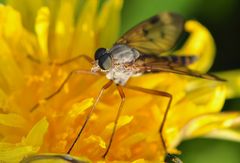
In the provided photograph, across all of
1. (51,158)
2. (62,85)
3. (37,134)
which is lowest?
(51,158)

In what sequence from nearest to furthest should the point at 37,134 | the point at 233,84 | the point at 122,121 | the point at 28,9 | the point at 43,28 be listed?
the point at 37,134, the point at 122,121, the point at 43,28, the point at 28,9, the point at 233,84

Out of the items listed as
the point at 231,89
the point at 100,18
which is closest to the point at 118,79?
the point at 100,18

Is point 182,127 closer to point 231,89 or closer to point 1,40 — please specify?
point 231,89

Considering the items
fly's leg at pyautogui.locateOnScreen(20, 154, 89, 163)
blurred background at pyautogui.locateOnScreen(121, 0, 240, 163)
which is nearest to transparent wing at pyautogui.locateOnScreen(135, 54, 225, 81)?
blurred background at pyautogui.locateOnScreen(121, 0, 240, 163)

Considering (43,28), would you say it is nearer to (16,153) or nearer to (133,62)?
(133,62)

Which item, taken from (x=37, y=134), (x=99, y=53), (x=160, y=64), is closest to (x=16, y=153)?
(x=37, y=134)

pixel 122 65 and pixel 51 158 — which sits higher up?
pixel 122 65
